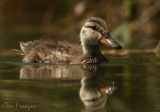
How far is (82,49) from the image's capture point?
349 inches

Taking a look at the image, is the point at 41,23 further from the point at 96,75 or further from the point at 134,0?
the point at 96,75

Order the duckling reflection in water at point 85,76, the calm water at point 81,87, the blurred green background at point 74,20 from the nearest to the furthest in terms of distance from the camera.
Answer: the calm water at point 81,87
the duckling reflection in water at point 85,76
the blurred green background at point 74,20

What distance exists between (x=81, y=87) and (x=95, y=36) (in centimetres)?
228

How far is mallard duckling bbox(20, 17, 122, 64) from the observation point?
8.44m

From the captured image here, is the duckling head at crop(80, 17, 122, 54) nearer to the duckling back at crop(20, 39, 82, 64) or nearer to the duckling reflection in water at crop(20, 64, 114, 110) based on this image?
the duckling back at crop(20, 39, 82, 64)

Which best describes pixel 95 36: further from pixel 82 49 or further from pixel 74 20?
pixel 74 20

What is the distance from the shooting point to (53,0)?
14258 mm

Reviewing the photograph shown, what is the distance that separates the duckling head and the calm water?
0.35 metres

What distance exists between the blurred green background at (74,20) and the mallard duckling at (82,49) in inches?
75.0

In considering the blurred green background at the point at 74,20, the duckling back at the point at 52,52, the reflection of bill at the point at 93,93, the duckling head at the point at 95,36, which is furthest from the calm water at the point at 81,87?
the blurred green background at the point at 74,20

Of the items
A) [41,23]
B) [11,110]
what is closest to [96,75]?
[11,110]

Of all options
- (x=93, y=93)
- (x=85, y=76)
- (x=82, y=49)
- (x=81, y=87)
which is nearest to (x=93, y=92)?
(x=93, y=93)

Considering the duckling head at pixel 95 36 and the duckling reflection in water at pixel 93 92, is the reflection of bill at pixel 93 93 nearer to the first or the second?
the duckling reflection in water at pixel 93 92

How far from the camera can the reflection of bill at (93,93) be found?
5.48 metres
